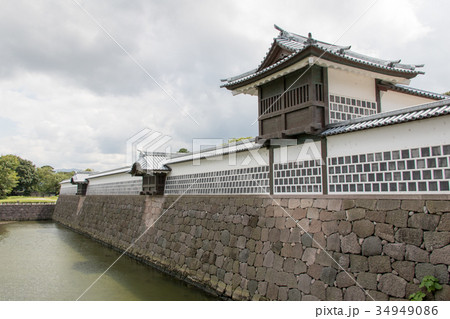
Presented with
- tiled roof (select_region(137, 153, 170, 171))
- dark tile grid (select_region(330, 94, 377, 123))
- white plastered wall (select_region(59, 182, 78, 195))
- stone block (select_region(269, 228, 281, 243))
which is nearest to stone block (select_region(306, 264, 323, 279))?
stone block (select_region(269, 228, 281, 243))

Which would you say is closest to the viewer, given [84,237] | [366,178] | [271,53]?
[366,178]

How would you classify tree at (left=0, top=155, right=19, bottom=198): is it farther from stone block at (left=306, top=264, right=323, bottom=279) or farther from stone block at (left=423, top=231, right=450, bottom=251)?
stone block at (left=423, top=231, right=450, bottom=251)

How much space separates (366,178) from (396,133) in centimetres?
102

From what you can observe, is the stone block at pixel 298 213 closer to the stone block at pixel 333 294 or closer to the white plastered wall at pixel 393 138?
the white plastered wall at pixel 393 138

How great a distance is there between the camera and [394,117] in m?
6.11

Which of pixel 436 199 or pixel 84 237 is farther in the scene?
pixel 84 237

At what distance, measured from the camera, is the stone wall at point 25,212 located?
109ft

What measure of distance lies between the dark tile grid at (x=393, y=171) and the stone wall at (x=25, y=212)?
35995 mm

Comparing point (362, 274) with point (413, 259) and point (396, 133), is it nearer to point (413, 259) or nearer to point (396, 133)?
point (413, 259)

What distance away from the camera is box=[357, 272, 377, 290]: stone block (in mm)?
5730

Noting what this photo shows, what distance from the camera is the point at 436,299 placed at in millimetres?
4969

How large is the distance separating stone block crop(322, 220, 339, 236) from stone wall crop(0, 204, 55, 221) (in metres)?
35.9

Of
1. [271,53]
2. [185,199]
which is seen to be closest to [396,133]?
[271,53]

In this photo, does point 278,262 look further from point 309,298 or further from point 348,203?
point 348,203
